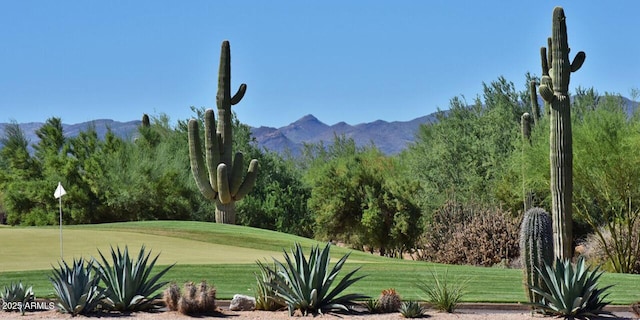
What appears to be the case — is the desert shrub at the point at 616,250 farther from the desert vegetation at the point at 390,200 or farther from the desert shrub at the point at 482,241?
the desert shrub at the point at 482,241

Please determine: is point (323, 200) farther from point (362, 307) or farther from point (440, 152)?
point (362, 307)

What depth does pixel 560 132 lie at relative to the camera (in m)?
24.4

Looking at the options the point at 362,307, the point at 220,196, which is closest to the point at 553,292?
the point at 362,307

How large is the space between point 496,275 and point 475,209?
49.4 ft

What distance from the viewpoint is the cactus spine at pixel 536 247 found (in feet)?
50.3

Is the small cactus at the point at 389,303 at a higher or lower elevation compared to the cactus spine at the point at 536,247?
lower

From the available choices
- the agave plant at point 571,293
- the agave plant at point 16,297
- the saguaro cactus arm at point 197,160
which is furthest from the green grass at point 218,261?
the saguaro cactus arm at point 197,160

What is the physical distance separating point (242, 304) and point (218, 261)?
7.88m

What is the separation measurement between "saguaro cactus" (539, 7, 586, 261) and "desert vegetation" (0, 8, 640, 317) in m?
0.04

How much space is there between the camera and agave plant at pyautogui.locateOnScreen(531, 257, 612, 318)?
14.6m

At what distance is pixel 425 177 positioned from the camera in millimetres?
54344

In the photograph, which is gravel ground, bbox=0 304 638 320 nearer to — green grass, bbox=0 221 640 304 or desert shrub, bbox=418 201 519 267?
green grass, bbox=0 221 640 304

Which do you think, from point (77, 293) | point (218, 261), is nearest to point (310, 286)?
point (77, 293)

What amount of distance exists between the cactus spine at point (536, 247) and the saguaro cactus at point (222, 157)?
2320 centimetres
